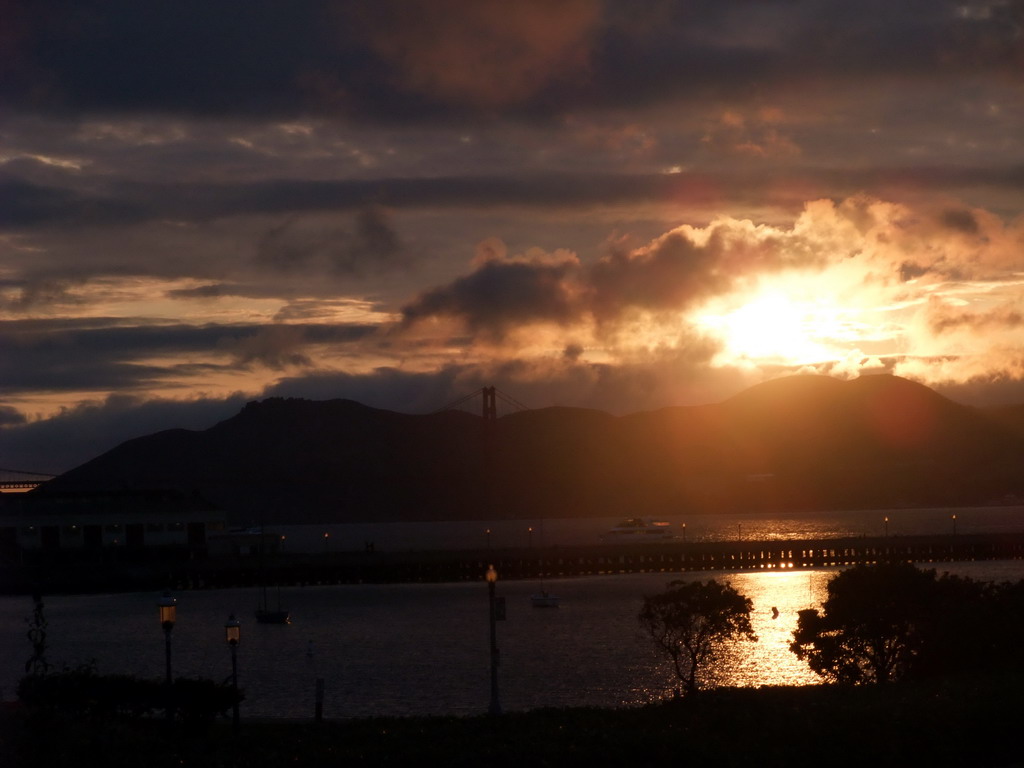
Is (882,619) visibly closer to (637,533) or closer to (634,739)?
(634,739)

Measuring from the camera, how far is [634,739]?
1647 centimetres

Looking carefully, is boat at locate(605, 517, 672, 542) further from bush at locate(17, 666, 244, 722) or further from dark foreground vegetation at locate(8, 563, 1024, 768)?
bush at locate(17, 666, 244, 722)

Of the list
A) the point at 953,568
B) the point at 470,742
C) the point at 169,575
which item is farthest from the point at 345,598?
the point at 470,742

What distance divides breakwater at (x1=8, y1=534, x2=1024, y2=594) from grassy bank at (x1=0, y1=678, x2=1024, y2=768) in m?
80.4

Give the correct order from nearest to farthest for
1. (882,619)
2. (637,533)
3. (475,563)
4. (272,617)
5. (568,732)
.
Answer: (568,732)
(882,619)
(272,617)
(475,563)
(637,533)

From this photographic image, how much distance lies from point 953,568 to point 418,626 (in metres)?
67.5

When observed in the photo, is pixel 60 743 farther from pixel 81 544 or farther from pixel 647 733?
pixel 81 544

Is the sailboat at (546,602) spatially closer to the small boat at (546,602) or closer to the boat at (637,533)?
the small boat at (546,602)

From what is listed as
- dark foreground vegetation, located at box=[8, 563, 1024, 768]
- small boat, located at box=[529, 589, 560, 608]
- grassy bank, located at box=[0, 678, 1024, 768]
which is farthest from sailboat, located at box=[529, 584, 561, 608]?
grassy bank, located at box=[0, 678, 1024, 768]

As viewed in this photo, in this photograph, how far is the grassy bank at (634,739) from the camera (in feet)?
51.0

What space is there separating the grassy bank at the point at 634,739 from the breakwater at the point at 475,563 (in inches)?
3166

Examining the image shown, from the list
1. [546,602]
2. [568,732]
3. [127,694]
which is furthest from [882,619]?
[546,602]

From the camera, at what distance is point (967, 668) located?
28.3m

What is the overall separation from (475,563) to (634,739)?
88229mm
